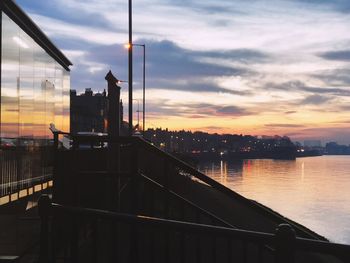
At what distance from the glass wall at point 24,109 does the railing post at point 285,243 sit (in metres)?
4.47

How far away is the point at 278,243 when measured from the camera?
13.9 ft

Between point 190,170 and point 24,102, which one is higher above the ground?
point 24,102

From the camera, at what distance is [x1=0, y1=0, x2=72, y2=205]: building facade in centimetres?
709

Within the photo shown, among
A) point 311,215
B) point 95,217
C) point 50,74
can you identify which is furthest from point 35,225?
point 311,215

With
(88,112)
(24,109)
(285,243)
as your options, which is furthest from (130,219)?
(88,112)

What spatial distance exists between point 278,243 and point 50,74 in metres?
7.33

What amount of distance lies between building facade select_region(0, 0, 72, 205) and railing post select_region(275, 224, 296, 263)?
176 inches

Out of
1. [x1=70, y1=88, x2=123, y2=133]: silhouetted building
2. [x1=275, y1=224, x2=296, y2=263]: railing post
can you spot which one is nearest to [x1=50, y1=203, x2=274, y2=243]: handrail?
[x1=275, y1=224, x2=296, y2=263]: railing post

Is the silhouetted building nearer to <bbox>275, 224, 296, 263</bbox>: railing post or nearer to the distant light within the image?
the distant light

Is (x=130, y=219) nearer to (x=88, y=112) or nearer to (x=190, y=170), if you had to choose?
(x=190, y=170)

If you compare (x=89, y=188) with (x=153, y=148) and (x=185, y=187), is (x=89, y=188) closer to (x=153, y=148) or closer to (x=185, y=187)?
(x=153, y=148)

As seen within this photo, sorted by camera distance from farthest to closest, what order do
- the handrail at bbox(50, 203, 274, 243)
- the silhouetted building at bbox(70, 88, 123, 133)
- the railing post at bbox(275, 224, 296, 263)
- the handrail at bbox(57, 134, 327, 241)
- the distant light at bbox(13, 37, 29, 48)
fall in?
1. the silhouetted building at bbox(70, 88, 123, 133)
2. the distant light at bbox(13, 37, 29, 48)
3. the handrail at bbox(57, 134, 327, 241)
4. the handrail at bbox(50, 203, 274, 243)
5. the railing post at bbox(275, 224, 296, 263)

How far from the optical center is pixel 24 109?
8070 millimetres

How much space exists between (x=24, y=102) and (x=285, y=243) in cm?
539
